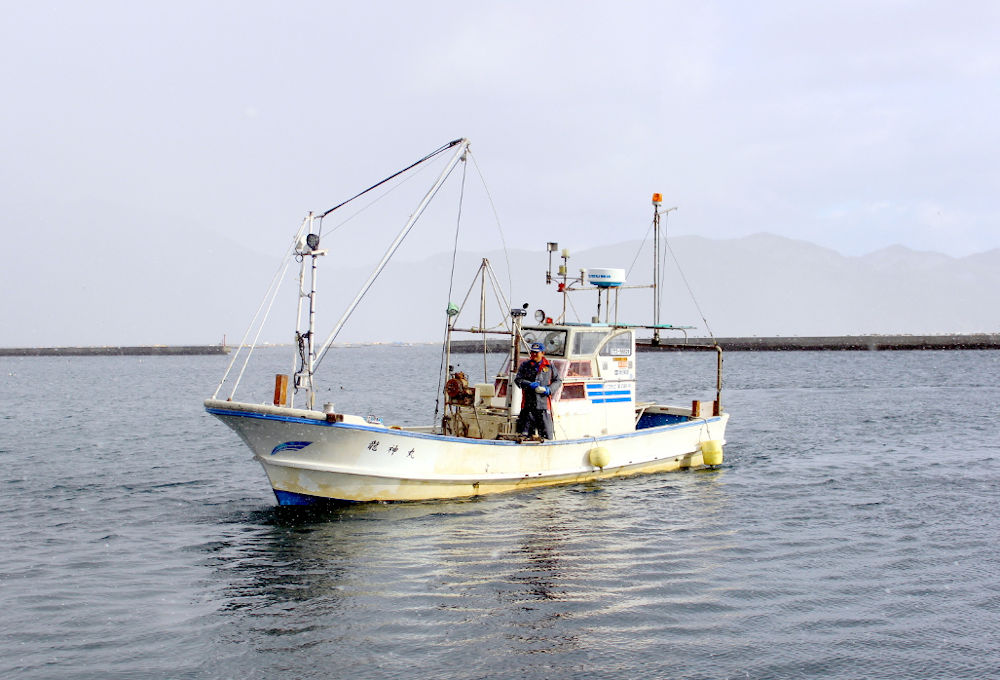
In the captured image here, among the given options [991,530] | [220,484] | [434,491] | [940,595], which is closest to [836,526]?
[991,530]

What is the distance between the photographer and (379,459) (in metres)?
14.2

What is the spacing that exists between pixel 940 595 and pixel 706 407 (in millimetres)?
9941

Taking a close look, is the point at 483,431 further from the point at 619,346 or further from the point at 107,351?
the point at 107,351

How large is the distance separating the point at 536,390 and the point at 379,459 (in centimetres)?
348

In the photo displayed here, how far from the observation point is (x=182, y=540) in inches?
532

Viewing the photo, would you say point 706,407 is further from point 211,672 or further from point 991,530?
point 211,672

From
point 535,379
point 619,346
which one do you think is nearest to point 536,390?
point 535,379

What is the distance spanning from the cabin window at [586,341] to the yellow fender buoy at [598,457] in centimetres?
213

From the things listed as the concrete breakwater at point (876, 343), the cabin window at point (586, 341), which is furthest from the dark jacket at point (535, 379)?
the concrete breakwater at point (876, 343)

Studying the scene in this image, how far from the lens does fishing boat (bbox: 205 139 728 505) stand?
1384 centimetres

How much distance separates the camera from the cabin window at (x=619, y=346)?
18109 mm

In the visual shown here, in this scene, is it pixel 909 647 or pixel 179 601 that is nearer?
pixel 909 647

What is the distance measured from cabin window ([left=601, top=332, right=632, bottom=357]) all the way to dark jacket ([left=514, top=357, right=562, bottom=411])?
2.14 m

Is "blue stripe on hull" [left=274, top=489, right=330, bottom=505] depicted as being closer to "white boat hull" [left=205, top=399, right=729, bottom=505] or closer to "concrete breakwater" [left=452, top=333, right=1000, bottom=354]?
"white boat hull" [left=205, top=399, right=729, bottom=505]
